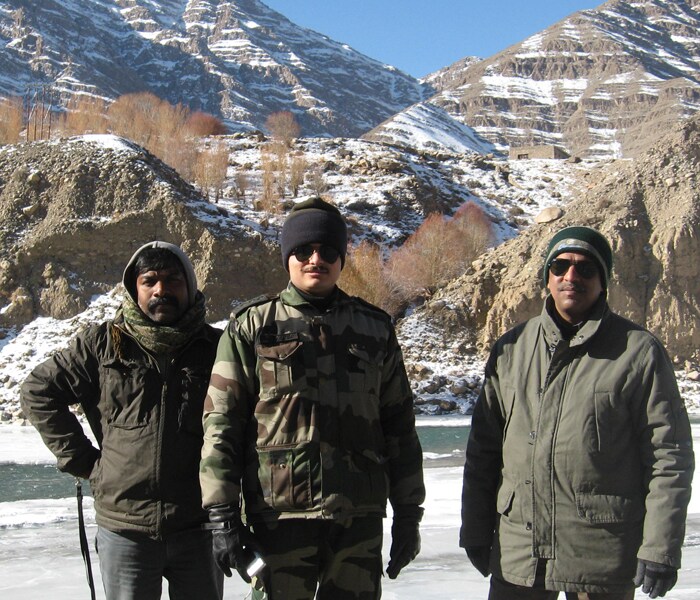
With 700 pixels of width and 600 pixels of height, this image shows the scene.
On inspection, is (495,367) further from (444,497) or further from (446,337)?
(446,337)

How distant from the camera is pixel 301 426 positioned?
10.2ft

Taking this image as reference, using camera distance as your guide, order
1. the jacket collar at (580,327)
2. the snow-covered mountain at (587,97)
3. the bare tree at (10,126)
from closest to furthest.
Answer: the jacket collar at (580,327) → the bare tree at (10,126) → the snow-covered mountain at (587,97)

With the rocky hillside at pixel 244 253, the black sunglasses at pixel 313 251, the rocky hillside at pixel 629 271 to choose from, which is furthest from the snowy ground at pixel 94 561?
the rocky hillside at pixel 629 271

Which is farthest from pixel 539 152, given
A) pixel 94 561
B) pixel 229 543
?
pixel 229 543

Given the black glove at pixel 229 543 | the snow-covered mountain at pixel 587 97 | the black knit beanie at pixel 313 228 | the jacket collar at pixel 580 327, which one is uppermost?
the snow-covered mountain at pixel 587 97

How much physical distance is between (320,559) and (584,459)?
3.56 ft

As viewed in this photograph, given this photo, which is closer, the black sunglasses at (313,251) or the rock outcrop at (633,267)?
the black sunglasses at (313,251)

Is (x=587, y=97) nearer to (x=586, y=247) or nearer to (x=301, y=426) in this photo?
(x=586, y=247)

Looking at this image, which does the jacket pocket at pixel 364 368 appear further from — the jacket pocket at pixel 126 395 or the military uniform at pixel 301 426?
the jacket pocket at pixel 126 395

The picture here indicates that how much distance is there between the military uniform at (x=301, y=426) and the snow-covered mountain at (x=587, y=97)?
14558 centimetres

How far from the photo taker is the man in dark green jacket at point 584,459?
3053 mm

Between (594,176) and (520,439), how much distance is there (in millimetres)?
57876

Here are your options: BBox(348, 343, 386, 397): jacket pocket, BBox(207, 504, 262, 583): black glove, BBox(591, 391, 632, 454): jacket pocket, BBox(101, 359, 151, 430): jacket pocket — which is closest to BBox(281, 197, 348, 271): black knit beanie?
BBox(348, 343, 386, 397): jacket pocket

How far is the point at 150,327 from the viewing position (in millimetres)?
3529
